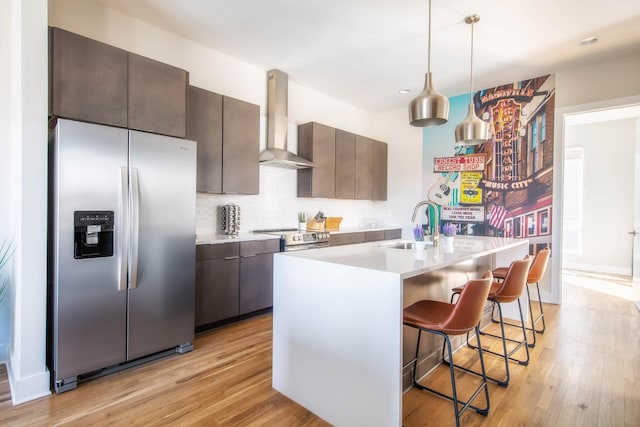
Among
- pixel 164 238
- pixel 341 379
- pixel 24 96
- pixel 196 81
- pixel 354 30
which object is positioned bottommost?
pixel 341 379

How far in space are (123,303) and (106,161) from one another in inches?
39.6

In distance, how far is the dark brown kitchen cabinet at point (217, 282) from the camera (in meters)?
3.02

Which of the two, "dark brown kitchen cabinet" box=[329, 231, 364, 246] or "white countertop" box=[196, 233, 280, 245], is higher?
"white countertop" box=[196, 233, 280, 245]

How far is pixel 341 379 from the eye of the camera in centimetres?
178

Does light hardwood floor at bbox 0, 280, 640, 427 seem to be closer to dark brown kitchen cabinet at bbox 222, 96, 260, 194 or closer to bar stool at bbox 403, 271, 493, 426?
bar stool at bbox 403, 271, 493, 426

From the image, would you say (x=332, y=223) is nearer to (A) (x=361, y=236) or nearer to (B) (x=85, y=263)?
(A) (x=361, y=236)

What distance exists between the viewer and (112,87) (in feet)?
7.80

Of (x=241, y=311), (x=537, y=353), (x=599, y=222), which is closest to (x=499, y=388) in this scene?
(x=537, y=353)

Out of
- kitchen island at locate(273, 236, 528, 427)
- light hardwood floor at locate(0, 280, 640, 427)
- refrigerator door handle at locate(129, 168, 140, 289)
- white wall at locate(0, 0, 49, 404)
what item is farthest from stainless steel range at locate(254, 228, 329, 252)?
white wall at locate(0, 0, 49, 404)

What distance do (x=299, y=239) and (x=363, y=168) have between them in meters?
2.10

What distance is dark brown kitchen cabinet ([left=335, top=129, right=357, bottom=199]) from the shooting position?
494 centimetres

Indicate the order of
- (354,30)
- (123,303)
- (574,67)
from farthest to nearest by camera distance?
1. (574,67)
2. (354,30)
3. (123,303)

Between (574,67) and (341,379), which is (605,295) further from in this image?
(341,379)

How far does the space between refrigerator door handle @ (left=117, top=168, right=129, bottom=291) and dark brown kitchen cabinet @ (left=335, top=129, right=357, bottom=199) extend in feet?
10.2
